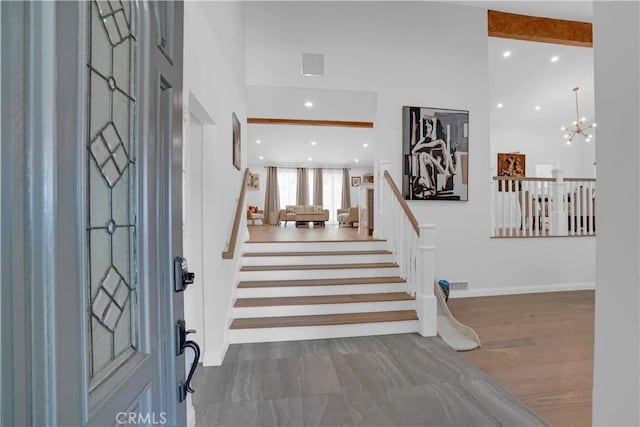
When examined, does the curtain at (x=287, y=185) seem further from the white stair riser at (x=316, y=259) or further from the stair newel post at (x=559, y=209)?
the stair newel post at (x=559, y=209)

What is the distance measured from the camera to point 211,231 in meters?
2.34

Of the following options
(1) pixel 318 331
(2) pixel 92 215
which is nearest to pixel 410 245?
(1) pixel 318 331

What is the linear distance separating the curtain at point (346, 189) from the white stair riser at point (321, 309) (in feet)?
33.0

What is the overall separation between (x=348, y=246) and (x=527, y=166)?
877 centimetres

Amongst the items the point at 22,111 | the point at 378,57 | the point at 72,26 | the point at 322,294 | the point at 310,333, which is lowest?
the point at 310,333

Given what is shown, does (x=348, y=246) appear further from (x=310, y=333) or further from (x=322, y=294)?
(x=310, y=333)

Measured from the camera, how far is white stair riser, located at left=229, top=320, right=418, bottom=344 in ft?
9.41

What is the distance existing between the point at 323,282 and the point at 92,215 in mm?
3026

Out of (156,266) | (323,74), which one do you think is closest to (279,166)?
(323,74)

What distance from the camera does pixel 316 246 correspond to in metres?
4.02

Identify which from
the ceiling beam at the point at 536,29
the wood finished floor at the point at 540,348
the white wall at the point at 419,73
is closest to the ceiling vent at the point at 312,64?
the white wall at the point at 419,73

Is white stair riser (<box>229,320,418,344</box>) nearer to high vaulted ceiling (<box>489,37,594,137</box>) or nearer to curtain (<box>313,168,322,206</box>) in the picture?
high vaulted ceiling (<box>489,37,594,137</box>)

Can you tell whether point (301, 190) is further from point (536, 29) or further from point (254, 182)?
point (536, 29)

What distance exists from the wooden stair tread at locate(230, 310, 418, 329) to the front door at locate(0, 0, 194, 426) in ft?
6.80
